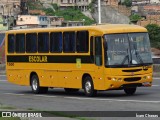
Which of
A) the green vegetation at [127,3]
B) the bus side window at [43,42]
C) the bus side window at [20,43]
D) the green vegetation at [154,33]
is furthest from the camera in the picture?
the green vegetation at [127,3]

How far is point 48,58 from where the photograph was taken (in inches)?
1068

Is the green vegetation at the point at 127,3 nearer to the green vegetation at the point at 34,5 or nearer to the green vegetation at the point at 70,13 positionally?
the green vegetation at the point at 70,13

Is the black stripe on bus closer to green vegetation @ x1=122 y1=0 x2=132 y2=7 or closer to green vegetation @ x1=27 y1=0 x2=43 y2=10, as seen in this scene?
green vegetation @ x1=27 y1=0 x2=43 y2=10

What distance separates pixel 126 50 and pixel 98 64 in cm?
108

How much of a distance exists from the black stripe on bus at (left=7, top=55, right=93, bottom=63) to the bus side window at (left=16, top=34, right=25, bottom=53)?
9.7 inches

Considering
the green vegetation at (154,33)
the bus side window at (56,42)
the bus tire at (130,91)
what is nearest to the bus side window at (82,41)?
the bus side window at (56,42)

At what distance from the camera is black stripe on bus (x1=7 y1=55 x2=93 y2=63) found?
981 inches

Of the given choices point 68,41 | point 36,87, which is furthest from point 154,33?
point 68,41

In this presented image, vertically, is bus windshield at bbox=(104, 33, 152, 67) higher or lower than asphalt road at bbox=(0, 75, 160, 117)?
higher

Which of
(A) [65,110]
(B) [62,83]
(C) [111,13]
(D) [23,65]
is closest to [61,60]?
(B) [62,83]

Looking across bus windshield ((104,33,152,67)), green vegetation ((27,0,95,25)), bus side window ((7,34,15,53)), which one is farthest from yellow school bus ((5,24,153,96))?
green vegetation ((27,0,95,25))

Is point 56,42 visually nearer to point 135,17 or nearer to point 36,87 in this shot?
point 36,87

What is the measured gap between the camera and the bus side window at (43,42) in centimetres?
2714

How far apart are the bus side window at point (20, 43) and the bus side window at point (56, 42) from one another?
2247 millimetres
